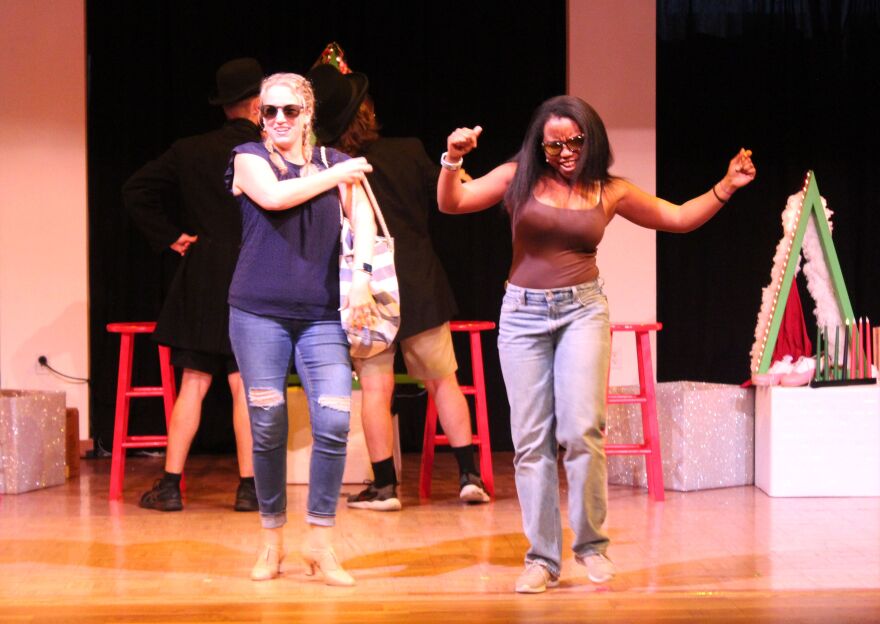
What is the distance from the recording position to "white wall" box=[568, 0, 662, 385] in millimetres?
6348

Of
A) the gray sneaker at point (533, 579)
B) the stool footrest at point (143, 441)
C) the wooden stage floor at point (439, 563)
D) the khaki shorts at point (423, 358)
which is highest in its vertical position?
the khaki shorts at point (423, 358)

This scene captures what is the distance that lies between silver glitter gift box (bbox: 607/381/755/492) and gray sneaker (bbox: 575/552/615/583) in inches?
70.6

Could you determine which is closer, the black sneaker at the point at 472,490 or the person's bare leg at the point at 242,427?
the person's bare leg at the point at 242,427

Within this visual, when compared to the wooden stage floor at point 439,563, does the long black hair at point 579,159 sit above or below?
above

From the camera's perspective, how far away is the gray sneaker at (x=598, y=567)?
3529 mm

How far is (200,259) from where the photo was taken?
4918 mm

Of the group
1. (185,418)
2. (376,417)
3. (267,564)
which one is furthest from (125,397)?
(267,564)

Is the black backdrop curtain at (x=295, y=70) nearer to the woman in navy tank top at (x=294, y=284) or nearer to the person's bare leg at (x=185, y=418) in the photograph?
the person's bare leg at (x=185, y=418)

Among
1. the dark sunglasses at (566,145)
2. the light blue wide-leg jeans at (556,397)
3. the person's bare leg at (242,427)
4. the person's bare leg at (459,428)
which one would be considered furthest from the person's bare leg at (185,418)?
the dark sunglasses at (566,145)

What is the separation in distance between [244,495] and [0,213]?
7.37 feet

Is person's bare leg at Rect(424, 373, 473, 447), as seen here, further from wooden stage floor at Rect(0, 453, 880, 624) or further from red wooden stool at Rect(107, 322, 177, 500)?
red wooden stool at Rect(107, 322, 177, 500)

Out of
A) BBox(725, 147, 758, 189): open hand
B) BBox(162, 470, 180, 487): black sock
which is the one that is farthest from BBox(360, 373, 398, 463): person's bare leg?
BBox(725, 147, 758, 189): open hand

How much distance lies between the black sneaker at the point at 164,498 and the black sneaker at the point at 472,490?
1.09m

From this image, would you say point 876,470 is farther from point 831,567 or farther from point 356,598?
point 356,598
